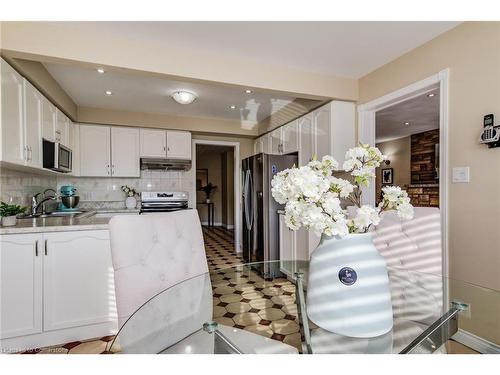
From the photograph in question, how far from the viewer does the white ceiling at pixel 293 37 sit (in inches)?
76.4

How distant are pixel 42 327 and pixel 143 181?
2733 millimetres

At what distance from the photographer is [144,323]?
3.32 feet

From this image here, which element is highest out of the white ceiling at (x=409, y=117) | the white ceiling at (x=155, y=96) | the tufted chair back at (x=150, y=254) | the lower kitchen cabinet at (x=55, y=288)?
the white ceiling at (x=409, y=117)

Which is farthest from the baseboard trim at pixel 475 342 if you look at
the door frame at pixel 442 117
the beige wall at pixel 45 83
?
the beige wall at pixel 45 83

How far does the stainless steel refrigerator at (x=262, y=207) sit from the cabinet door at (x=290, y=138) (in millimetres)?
142

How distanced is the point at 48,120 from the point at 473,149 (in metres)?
3.69

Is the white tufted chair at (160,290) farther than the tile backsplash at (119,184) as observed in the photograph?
No

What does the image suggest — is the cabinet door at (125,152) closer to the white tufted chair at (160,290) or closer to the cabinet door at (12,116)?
the cabinet door at (12,116)

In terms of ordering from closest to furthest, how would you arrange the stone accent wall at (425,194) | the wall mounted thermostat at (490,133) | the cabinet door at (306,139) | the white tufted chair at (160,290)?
the white tufted chair at (160,290) < the wall mounted thermostat at (490,133) < the cabinet door at (306,139) < the stone accent wall at (425,194)

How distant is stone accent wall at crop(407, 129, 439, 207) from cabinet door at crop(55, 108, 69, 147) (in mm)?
6769
